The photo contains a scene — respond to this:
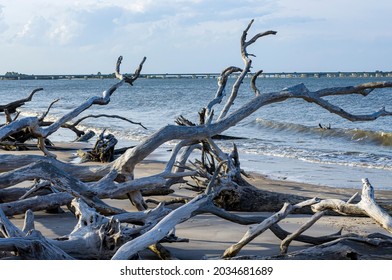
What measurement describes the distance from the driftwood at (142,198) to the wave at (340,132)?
1274 centimetres

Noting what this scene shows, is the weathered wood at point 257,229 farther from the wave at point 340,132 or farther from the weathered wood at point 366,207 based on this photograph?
the wave at point 340,132

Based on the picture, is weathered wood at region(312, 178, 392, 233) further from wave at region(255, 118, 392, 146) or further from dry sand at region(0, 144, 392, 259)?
wave at region(255, 118, 392, 146)

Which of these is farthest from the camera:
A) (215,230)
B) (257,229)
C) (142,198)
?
(142,198)

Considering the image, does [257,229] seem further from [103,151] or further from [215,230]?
[103,151]

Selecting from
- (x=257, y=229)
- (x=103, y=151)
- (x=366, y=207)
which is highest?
(x=366, y=207)

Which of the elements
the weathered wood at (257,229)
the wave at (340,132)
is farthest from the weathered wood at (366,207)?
the wave at (340,132)

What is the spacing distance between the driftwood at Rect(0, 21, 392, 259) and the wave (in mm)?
12745

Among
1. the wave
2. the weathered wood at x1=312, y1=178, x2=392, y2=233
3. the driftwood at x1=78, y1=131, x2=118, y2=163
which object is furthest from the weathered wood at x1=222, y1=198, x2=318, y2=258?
the wave

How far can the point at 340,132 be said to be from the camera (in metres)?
21.9

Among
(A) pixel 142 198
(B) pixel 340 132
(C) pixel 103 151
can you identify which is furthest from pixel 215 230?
(B) pixel 340 132

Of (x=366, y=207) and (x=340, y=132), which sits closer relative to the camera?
(x=366, y=207)

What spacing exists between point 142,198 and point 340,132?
16.4 meters

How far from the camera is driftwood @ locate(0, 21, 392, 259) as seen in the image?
4371 millimetres
